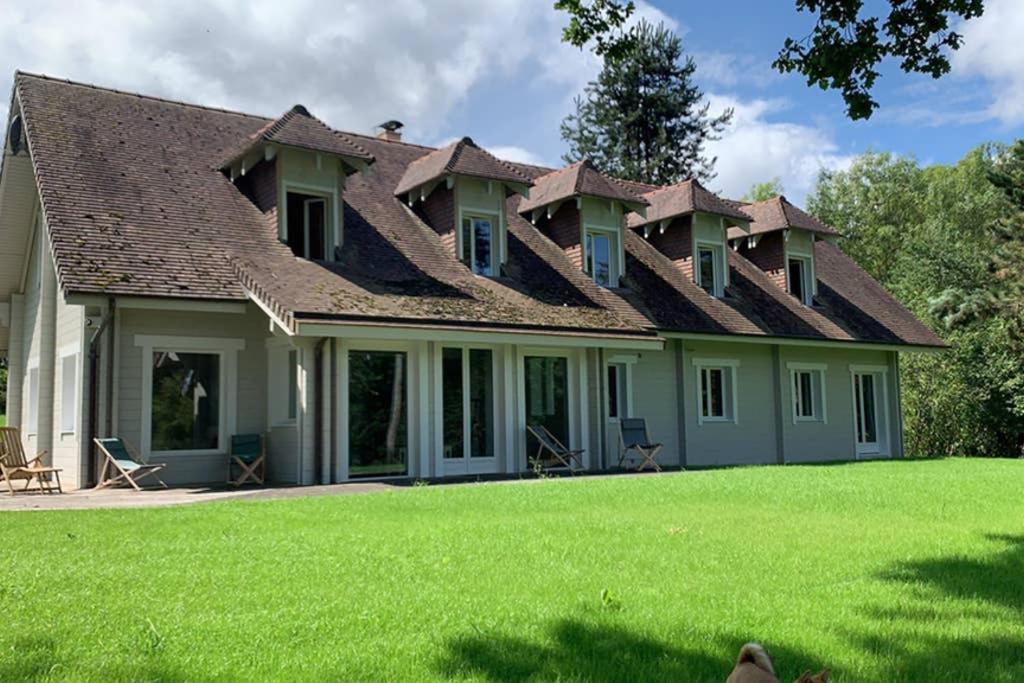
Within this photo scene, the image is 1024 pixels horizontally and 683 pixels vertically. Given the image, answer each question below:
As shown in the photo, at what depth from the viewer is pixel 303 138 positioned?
A: 16.4 meters

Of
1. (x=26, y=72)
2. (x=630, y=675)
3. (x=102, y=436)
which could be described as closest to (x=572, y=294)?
(x=102, y=436)

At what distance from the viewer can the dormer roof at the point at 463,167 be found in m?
18.1

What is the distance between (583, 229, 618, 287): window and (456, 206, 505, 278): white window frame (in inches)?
87.5

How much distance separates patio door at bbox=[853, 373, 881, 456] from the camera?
2403 centimetres

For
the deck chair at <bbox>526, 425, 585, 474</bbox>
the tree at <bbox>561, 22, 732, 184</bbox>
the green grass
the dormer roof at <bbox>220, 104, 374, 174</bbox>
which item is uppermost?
the tree at <bbox>561, 22, 732, 184</bbox>

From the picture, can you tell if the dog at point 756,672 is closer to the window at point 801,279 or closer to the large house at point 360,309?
the large house at point 360,309

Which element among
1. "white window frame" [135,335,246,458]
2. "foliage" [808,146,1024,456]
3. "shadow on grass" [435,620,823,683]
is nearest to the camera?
"shadow on grass" [435,620,823,683]

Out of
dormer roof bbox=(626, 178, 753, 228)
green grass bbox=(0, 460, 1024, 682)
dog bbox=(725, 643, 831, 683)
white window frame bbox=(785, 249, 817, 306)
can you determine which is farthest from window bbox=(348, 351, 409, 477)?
white window frame bbox=(785, 249, 817, 306)

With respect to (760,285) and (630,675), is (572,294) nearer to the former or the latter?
(760,285)

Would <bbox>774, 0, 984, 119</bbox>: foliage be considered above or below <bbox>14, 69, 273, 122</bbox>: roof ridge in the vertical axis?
below

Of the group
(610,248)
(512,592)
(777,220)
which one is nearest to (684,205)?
(610,248)

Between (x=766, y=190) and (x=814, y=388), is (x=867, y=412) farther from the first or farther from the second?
(x=766, y=190)

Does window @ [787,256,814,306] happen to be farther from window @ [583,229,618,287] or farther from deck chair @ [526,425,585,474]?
deck chair @ [526,425,585,474]

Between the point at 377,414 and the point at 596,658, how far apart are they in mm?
11025
